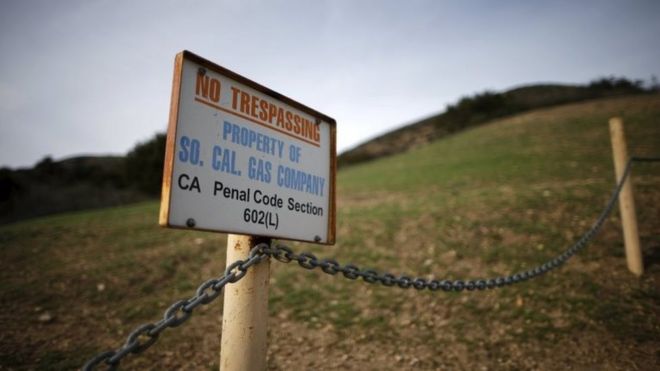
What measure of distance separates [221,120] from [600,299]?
487cm

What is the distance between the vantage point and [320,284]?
534 cm

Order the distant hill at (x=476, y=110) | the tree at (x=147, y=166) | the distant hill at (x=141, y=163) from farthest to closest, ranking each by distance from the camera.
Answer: the distant hill at (x=476, y=110) < the tree at (x=147, y=166) < the distant hill at (x=141, y=163)

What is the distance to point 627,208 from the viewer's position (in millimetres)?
4355

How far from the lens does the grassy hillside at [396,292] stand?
3.49m

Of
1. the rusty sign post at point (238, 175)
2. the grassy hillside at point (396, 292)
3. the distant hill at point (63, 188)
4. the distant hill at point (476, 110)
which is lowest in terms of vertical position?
the grassy hillside at point (396, 292)

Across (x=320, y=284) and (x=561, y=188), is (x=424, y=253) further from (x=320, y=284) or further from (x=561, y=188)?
(x=561, y=188)

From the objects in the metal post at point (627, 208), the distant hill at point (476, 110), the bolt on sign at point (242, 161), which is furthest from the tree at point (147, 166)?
the bolt on sign at point (242, 161)

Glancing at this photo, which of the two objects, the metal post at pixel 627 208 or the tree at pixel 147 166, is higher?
the tree at pixel 147 166

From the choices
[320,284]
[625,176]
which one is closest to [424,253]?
[320,284]

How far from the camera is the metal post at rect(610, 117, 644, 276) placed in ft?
14.3

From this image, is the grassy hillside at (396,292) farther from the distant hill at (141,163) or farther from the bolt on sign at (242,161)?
the distant hill at (141,163)

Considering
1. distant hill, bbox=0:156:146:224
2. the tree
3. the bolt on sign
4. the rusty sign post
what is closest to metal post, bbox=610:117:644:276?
the bolt on sign

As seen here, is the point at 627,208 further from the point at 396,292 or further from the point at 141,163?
the point at 141,163

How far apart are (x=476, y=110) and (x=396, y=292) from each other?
33981 mm
